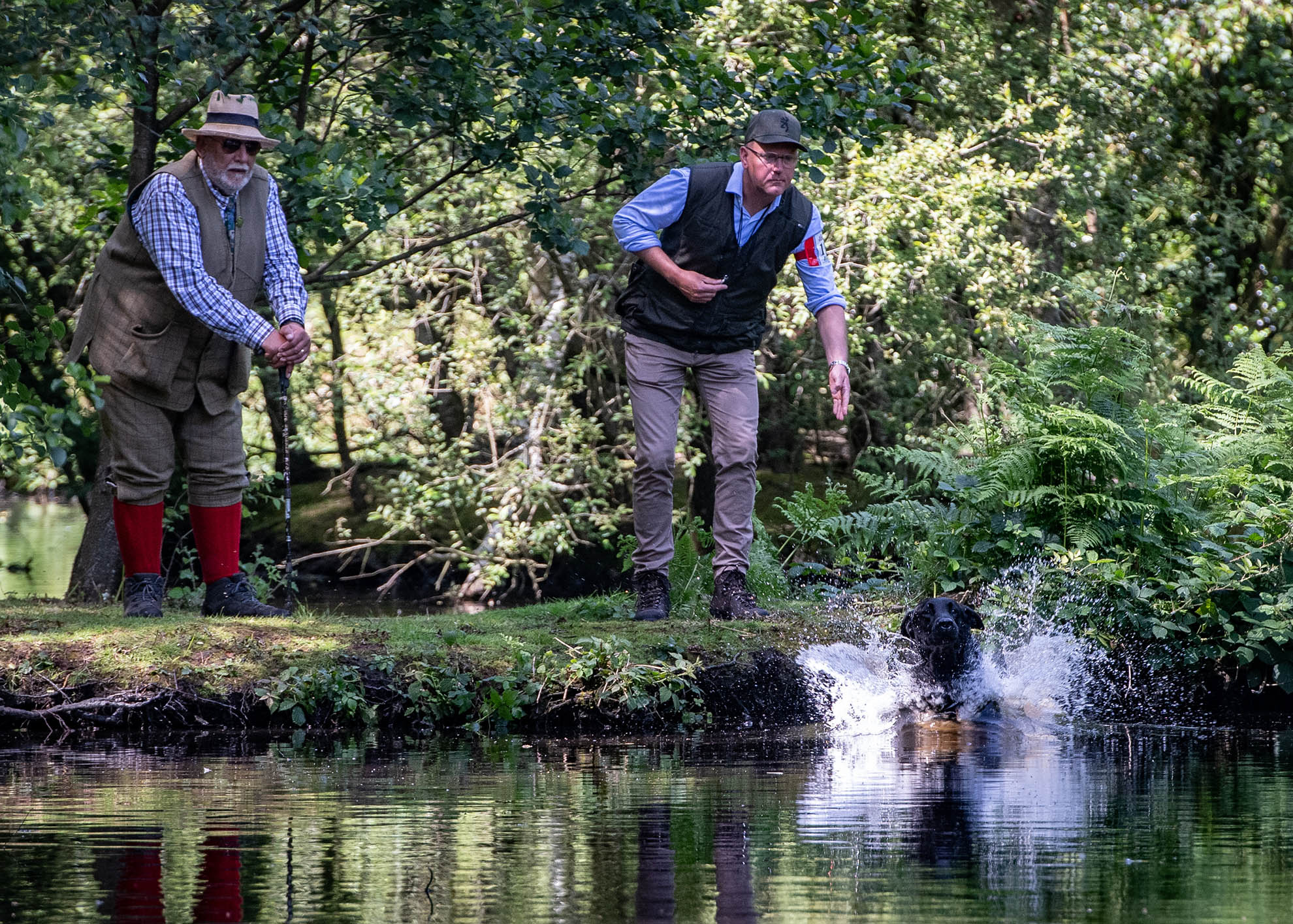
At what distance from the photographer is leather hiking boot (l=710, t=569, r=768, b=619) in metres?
7.23

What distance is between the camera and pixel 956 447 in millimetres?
8383

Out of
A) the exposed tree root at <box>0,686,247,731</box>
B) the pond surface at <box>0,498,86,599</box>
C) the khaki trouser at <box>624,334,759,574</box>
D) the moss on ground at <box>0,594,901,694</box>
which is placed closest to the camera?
the exposed tree root at <box>0,686,247,731</box>

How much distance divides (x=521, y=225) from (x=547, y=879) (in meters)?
10.8

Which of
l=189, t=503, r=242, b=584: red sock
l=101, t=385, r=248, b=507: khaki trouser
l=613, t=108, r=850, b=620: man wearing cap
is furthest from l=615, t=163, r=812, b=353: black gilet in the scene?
l=189, t=503, r=242, b=584: red sock

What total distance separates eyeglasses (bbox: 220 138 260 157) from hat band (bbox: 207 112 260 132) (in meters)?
0.07

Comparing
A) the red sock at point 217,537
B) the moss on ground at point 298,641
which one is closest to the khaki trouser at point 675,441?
the moss on ground at point 298,641

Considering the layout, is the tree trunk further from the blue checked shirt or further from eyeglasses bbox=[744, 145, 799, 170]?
eyeglasses bbox=[744, 145, 799, 170]

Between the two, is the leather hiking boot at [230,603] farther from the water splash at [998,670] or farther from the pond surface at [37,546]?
the water splash at [998,670]

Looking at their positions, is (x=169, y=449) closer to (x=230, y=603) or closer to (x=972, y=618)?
(x=230, y=603)

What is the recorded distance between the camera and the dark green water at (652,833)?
3160 mm

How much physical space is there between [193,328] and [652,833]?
3766 millimetres

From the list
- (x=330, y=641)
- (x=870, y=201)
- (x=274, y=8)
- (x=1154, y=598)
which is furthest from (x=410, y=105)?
(x=870, y=201)

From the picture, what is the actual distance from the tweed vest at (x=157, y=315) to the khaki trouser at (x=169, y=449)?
0.08 m

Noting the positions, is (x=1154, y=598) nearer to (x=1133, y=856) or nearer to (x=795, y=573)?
(x=795, y=573)
